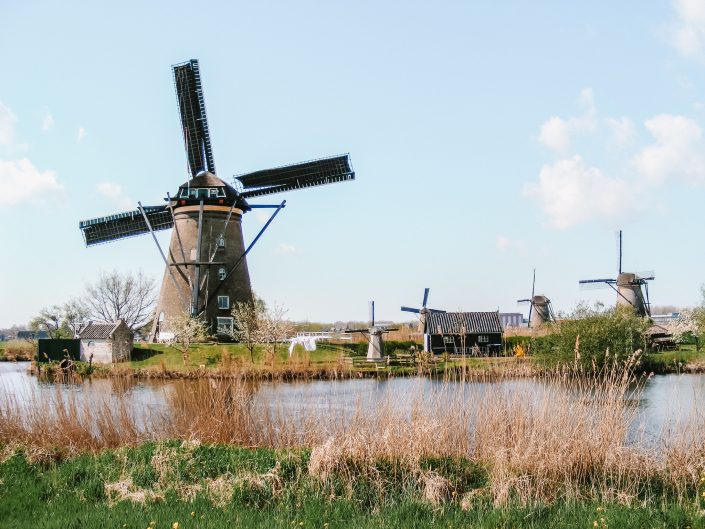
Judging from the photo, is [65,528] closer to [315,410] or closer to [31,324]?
[315,410]

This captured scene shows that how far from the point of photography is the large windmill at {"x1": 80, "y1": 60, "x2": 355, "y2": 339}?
93.8ft

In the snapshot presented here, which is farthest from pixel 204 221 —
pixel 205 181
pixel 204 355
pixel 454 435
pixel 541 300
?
pixel 541 300

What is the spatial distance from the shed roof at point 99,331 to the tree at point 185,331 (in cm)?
296

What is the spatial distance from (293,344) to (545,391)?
2126 centimetres

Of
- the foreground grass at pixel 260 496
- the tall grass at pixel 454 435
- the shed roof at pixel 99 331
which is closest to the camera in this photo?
the foreground grass at pixel 260 496

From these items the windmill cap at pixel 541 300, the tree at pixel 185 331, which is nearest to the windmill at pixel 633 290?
the windmill cap at pixel 541 300

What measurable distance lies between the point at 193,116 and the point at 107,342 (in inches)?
426

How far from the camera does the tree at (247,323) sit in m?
28.5

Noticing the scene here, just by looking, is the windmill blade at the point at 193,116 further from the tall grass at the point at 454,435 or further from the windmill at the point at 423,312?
the tall grass at the point at 454,435

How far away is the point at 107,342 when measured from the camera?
97.7 ft

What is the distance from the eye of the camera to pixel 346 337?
32.7 metres

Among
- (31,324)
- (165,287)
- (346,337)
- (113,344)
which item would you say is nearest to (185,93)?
(165,287)

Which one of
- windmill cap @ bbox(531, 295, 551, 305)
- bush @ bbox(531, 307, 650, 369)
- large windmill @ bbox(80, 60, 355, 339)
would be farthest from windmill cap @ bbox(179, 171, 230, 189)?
windmill cap @ bbox(531, 295, 551, 305)

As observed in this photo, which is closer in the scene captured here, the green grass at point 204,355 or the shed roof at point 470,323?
the green grass at point 204,355
